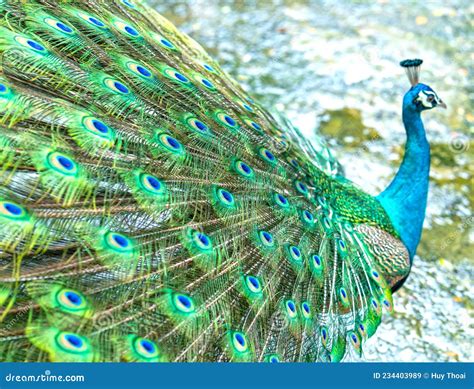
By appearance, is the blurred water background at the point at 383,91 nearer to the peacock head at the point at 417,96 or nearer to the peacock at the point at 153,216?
the peacock at the point at 153,216

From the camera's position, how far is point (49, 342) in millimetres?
1783

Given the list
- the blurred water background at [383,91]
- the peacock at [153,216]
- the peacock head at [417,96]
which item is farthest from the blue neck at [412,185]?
the blurred water background at [383,91]

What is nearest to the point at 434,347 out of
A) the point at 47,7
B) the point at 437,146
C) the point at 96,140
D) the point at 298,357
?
the point at 298,357

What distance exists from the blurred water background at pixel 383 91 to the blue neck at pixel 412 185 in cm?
59

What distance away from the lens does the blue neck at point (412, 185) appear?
308 centimetres

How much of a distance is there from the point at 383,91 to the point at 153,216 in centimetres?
333

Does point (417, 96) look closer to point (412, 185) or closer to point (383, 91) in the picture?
point (412, 185)

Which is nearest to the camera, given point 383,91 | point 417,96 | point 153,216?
point 153,216

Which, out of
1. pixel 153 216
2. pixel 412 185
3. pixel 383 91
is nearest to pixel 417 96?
pixel 412 185

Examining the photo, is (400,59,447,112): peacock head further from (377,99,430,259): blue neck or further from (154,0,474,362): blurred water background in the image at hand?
(154,0,474,362): blurred water background

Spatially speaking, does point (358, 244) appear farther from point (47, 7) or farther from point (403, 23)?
point (403, 23)

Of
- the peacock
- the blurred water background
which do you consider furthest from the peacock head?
the blurred water background

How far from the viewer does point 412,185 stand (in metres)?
3.10

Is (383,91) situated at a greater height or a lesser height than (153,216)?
lesser
